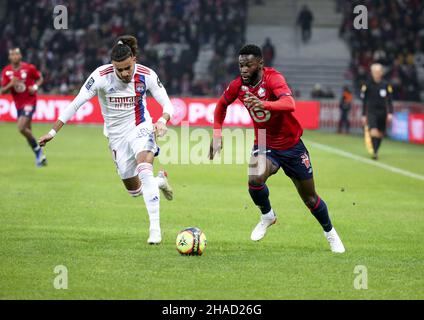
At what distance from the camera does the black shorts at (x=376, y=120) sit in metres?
24.0

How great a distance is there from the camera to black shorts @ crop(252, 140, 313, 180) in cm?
1063

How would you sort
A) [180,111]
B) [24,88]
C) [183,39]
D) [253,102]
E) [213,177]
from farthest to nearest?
[183,39], [180,111], [24,88], [213,177], [253,102]

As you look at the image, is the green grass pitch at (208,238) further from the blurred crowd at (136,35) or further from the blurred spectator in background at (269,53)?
the blurred spectator in background at (269,53)

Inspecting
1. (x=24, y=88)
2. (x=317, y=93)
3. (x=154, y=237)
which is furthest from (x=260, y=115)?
(x=317, y=93)

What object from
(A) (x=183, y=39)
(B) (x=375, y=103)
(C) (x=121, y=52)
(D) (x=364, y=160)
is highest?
(A) (x=183, y=39)

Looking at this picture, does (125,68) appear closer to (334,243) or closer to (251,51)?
(251,51)

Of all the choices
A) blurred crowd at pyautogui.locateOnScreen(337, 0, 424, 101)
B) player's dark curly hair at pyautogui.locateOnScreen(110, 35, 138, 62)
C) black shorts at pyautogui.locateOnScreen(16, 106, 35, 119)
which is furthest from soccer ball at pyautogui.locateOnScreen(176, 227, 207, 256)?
blurred crowd at pyautogui.locateOnScreen(337, 0, 424, 101)

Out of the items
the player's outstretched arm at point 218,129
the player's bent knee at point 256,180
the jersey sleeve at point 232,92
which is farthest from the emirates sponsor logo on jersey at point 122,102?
the player's bent knee at point 256,180

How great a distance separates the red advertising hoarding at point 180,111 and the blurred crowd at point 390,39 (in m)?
4.43

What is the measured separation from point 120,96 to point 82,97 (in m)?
0.53

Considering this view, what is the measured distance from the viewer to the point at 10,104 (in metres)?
34.3

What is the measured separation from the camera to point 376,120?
24.2 meters
